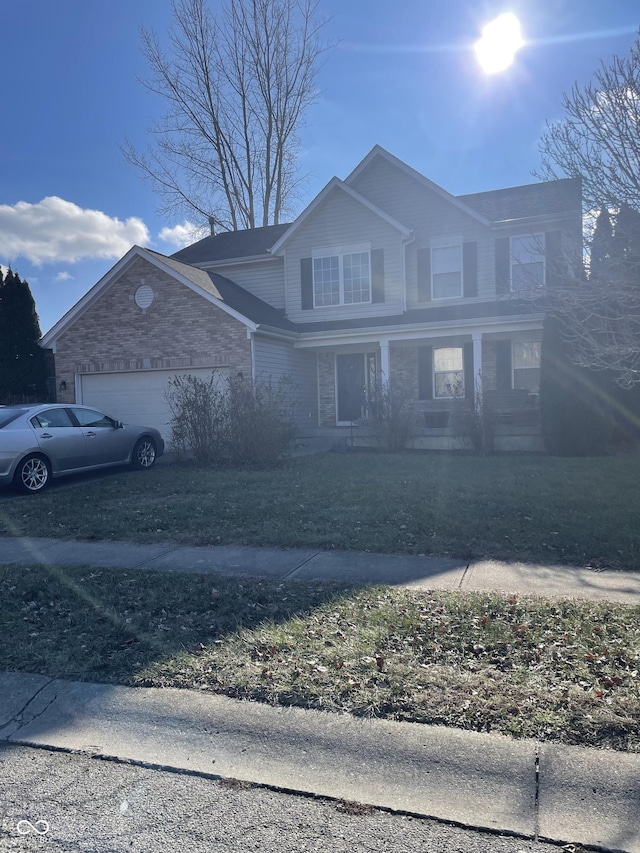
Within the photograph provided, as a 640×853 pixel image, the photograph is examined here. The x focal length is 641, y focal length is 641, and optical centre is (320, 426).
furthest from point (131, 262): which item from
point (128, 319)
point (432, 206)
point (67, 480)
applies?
point (432, 206)

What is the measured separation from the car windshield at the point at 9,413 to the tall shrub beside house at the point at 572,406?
10006 mm

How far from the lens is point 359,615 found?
15.0 feet

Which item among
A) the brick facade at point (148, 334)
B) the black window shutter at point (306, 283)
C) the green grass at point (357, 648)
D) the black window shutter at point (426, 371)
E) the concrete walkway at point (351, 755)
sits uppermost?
the black window shutter at point (306, 283)

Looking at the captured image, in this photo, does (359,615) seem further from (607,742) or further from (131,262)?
(131,262)

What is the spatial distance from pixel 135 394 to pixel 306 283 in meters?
5.83

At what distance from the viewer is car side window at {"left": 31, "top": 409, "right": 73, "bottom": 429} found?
10.5 metres

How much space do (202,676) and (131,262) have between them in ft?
48.6

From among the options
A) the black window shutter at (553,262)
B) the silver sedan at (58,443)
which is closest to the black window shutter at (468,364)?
the black window shutter at (553,262)

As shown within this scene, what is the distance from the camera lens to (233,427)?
12109 millimetres

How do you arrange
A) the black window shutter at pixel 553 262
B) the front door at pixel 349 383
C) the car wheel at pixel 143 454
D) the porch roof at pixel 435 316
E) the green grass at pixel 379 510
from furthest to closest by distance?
the front door at pixel 349 383 < the porch roof at pixel 435 316 < the car wheel at pixel 143 454 < the black window shutter at pixel 553 262 < the green grass at pixel 379 510

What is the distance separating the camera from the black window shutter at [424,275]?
58.0 ft

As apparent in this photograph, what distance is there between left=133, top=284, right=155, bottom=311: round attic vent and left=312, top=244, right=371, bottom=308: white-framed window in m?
4.69

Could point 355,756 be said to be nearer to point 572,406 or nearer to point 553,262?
point 553,262

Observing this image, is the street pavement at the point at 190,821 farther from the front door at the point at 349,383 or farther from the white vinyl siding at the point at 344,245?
the front door at the point at 349,383
